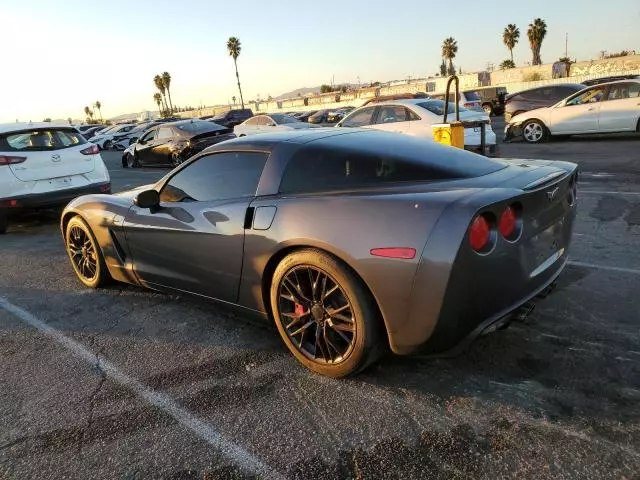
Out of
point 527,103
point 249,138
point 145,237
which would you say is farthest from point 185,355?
point 527,103

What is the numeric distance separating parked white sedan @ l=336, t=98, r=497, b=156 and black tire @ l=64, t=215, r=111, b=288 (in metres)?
6.91

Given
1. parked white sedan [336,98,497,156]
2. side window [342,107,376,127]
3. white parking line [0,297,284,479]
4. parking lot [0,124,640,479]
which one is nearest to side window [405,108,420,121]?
parked white sedan [336,98,497,156]

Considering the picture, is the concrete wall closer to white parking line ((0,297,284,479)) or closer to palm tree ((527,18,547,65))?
palm tree ((527,18,547,65))

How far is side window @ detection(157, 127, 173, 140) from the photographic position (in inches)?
611

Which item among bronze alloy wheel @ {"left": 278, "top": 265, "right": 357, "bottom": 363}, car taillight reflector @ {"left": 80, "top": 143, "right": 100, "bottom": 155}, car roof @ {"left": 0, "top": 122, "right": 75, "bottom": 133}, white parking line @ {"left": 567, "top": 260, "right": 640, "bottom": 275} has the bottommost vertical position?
white parking line @ {"left": 567, "top": 260, "right": 640, "bottom": 275}

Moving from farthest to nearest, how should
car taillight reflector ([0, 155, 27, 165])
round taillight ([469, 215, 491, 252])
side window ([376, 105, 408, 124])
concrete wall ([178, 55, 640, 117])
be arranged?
concrete wall ([178, 55, 640, 117])
side window ([376, 105, 408, 124])
car taillight reflector ([0, 155, 27, 165])
round taillight ([469, 215, 491, 252])

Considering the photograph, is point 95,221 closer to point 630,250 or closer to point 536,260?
point 536,260

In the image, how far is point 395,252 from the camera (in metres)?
2.51

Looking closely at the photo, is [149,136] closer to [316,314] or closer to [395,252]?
[316,314]

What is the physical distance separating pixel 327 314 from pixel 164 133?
14.2m

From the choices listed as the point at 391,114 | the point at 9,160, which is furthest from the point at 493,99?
the point at 9,160

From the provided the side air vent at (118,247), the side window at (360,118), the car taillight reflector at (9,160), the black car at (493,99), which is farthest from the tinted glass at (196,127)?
the black car at (493,99)

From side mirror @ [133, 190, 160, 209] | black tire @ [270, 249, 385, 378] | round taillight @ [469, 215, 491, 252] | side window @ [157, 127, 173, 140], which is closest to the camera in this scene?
round taillight @ [469, 215, 491, 252]

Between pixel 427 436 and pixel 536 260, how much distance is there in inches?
43.9
